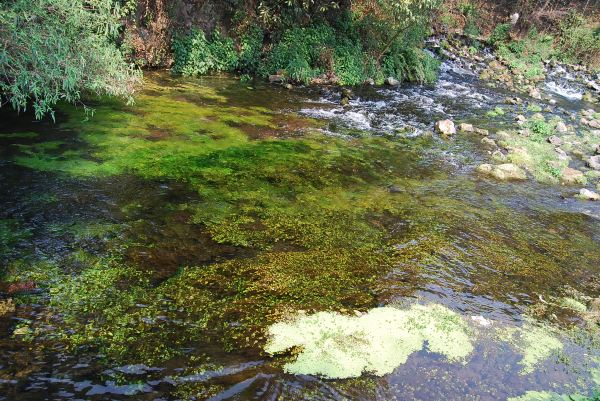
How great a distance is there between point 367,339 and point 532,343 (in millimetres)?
1894

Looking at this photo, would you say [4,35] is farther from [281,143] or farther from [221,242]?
[281,143]

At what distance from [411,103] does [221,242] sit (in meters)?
11.0

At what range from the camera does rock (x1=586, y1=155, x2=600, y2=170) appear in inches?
433

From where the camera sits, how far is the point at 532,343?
193 inches

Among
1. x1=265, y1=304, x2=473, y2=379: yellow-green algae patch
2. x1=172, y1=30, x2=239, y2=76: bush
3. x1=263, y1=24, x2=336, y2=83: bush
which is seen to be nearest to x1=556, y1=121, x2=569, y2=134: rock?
x1=263, y1=24, x2=336, y2=83: bush

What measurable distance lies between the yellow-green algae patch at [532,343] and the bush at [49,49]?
7.24 metres

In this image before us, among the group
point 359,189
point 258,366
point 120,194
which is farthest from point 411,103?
point 258,366

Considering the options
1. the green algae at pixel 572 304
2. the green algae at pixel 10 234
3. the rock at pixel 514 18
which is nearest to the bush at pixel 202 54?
the green algae at pixel 10 234

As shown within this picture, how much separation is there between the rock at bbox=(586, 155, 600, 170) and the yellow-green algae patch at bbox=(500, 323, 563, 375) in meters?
7.68

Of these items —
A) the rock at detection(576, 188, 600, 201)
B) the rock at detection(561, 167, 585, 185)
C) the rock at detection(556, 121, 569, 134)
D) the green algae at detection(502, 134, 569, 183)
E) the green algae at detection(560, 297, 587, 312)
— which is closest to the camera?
the green algae at detection(560, 297, 587, 312)

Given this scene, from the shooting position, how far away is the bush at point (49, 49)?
21.4 feet

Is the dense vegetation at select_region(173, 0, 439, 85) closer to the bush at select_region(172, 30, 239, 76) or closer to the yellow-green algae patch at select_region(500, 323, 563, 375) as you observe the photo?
the bush at select_region(172, 30, 239, 76)

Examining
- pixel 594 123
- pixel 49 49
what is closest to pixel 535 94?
pixel 594 123

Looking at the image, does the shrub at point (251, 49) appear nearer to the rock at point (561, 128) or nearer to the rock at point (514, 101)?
the rock at point (514, 101)
